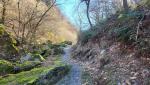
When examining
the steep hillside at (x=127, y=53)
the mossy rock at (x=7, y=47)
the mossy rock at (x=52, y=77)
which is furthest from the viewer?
the mossy rock at (x=7, y=47)

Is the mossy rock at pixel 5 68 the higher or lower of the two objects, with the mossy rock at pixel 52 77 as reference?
lower

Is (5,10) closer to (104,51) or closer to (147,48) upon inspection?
(104,51)

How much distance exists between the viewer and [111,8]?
22.1 meters

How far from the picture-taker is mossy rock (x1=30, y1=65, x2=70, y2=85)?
1175 cm

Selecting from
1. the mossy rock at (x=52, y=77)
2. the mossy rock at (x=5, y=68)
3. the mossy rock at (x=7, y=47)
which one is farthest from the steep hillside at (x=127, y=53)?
the mossy rock at (x=7, y=47)

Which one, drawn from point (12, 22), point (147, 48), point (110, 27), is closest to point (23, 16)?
point (12, 22)

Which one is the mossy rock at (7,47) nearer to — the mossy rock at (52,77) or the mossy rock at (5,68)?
the mossy rock at (5,68)

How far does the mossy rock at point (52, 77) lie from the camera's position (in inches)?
463

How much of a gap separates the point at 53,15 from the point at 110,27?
24.7 m

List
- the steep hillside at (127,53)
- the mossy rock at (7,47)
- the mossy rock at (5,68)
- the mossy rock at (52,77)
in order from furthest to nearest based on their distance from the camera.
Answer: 1. the mossy rock at (7,47)
2. the mossy rock at (5,68)
3. the mossy rock at (52,77)
4. the steep hillside at (127,53)

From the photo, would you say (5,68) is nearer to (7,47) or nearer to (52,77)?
(52,77)

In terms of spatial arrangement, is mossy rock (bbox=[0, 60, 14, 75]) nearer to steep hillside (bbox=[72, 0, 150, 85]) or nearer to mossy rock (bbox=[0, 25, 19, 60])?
mossy rock (bbox=[0, 25, 19, 60])

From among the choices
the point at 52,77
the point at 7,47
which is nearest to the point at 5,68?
the point at 52,77

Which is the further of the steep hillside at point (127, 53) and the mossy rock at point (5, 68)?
the mossy rock at point (5, 68)
